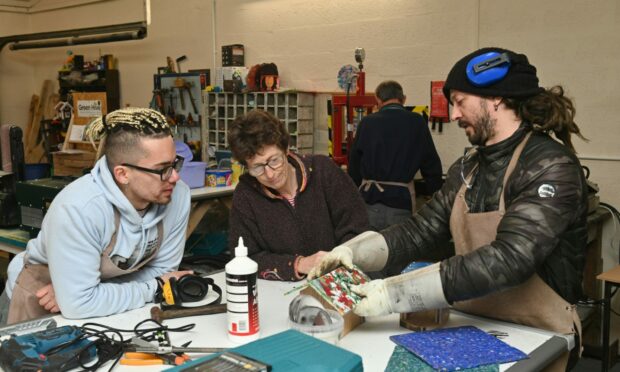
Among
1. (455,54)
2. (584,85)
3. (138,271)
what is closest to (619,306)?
(584,85)

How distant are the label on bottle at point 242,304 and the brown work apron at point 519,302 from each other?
641 millimetres

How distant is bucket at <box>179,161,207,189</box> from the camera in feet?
13.2

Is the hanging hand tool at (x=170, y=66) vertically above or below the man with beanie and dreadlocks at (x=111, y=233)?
above

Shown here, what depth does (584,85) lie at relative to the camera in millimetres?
3896

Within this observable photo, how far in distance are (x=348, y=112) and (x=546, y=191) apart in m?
3.11

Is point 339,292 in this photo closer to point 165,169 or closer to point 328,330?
point 328,330

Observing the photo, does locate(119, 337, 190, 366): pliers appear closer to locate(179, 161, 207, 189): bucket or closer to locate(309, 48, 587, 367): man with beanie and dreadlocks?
locate(309, 48, 587, 367): man with beanie and dreadlocks

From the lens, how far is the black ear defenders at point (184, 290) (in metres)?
1.78

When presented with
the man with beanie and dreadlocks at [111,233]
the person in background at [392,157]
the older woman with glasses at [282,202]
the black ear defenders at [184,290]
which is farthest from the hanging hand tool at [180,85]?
the black ear defenders at [184,290]

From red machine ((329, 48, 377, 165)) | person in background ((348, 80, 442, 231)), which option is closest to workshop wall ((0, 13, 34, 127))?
red machine ((329, 48, 377, 165))

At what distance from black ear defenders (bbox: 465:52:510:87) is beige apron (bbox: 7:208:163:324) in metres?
1.16

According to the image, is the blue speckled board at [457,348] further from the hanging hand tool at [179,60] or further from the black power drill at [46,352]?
the hanging hand tool at [179,60]

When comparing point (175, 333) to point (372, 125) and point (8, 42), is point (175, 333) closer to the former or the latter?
point (372, 125)

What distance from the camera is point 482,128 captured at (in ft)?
5.60
